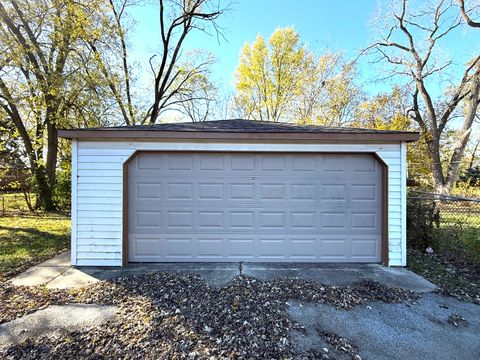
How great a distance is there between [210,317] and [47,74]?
11.1 metres

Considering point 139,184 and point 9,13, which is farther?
point 9,13

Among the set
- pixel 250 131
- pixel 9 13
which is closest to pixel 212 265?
pixel 250 131

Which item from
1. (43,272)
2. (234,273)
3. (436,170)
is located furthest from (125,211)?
(436,170)

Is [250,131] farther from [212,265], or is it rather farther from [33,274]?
[33,274]

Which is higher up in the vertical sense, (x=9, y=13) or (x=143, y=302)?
(x=9, y=13)

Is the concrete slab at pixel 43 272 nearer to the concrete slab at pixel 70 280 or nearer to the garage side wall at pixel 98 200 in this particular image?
the concrete slab at pixel 70 280

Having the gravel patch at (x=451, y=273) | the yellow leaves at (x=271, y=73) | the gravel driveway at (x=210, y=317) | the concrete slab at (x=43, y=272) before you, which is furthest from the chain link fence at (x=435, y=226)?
the yellow leaves at (x=271, y=73)

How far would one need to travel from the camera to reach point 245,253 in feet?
16.3

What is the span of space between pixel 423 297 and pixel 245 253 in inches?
112

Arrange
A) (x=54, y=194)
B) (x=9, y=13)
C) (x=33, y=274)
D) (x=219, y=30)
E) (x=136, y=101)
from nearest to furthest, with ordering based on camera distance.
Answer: (x=33, y=274), (x=9, y=13), (x=54, y=194), (x=219, y=30), (x=136, y=101)

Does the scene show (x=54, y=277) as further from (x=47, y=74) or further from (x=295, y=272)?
(x=47, y=74)

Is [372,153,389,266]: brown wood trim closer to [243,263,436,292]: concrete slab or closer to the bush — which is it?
[243,263,436,292]: concrete slab

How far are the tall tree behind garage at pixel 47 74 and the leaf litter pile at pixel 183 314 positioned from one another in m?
8.58

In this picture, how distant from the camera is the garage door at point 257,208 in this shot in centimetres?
494
